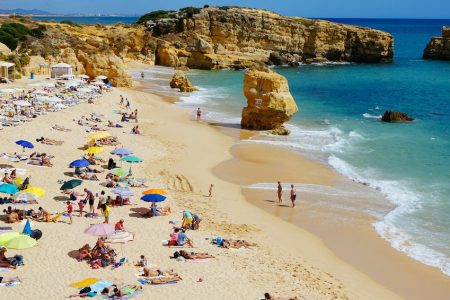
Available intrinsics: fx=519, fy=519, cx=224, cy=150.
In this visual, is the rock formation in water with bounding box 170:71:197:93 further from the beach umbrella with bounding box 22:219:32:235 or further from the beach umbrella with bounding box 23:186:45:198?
the beach umbrella with bounding box 22:219:32:235

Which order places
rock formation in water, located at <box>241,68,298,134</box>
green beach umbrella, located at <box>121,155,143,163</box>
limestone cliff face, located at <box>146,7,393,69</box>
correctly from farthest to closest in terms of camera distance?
1. limestone cliff face, located at <box>146,7,393,69</box>
2. rock formation in water, located at <box>241,68,298,134</box>
3. green beach umbrella, located at <box>121,155,143,163</box>

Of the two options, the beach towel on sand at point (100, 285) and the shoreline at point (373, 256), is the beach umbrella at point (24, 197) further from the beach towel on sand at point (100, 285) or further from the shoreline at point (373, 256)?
the shoreline at point (373, 256)

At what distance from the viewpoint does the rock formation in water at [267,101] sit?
33062 millimetres

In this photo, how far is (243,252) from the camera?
15.3 metres

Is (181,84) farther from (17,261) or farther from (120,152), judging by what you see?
(17,261)

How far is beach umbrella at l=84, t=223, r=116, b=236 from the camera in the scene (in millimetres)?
14914

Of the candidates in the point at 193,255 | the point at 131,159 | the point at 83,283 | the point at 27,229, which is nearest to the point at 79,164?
the point at 131,159

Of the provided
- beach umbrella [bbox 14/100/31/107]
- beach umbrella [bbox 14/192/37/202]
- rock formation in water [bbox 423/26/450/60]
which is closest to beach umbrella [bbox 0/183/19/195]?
beach umbrella [bbox 14/192/37/202]

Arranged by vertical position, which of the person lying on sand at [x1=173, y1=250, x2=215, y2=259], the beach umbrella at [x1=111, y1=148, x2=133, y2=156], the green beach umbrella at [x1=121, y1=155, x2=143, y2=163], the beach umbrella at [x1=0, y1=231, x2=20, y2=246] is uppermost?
the beach umbrella at [x1=111, y1=148, x2=133, y2=156]

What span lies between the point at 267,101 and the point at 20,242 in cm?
2166

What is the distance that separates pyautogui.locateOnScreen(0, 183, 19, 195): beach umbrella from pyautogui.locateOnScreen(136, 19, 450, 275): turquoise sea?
40.7ft

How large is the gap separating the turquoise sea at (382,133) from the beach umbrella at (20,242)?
36.5ft

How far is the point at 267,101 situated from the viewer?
3319 cm

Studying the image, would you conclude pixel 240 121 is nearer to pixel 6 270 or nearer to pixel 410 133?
pixel 410 133
